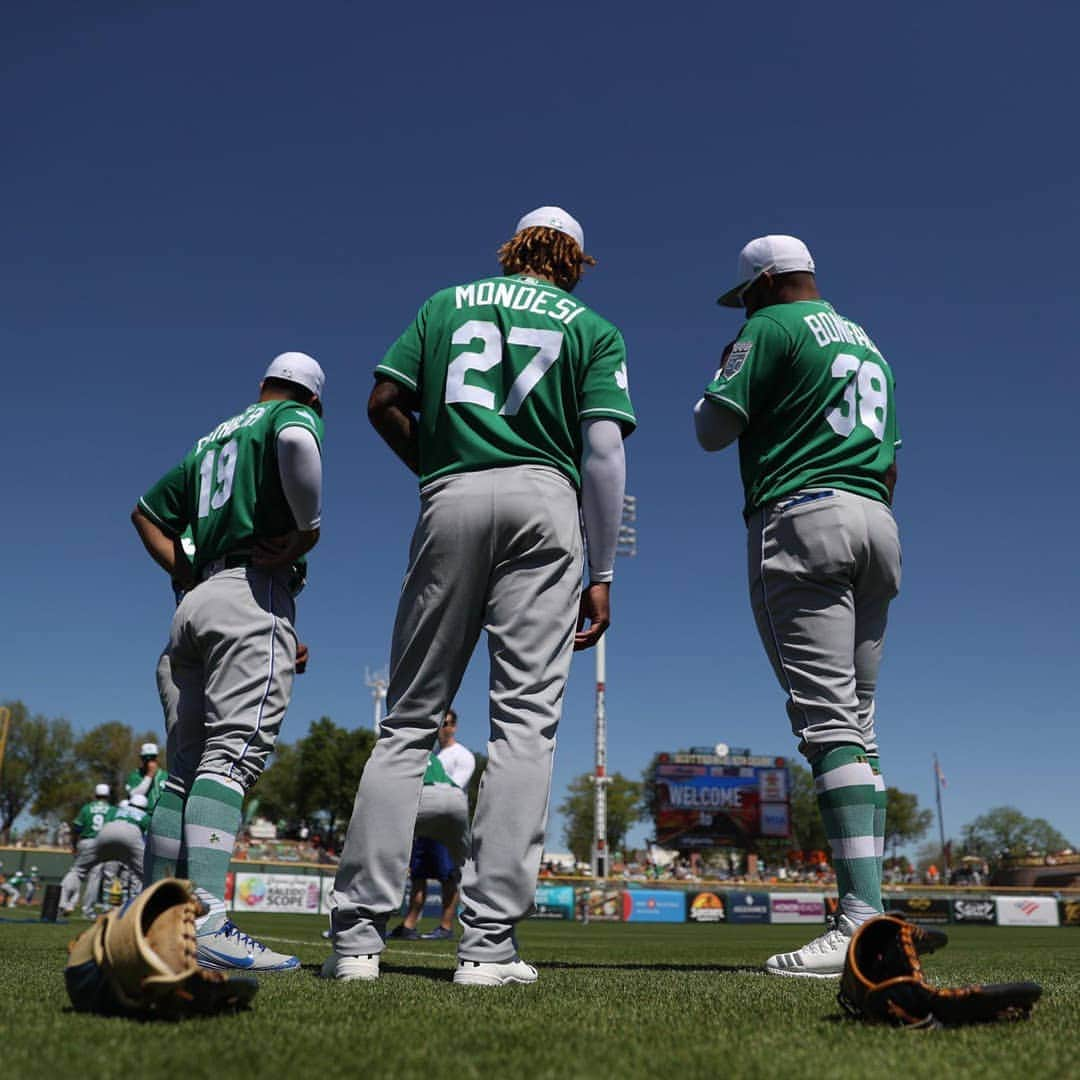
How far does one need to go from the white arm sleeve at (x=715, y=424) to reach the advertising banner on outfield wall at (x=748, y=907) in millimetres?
27534

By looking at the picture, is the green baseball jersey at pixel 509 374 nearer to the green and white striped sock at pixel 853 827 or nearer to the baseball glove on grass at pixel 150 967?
the green and white striped sock at pixel 853 827

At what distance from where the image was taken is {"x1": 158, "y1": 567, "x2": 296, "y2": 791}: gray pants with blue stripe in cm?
350

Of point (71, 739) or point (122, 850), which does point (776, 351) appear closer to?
point (122, 850)

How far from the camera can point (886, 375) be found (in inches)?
159

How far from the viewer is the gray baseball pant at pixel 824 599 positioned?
11.3ft

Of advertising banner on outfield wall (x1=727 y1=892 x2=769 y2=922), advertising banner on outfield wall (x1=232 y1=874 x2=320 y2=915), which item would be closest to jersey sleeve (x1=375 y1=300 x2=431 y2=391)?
advertising banner on outfield wall (x1=232 y1=874 x2=320 y2=915)

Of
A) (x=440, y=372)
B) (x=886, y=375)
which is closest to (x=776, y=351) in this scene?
(x=886, y=375)

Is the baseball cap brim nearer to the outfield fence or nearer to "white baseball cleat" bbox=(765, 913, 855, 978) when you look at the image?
"white baseball cleat" bbox=(765, 913, 855, 978)

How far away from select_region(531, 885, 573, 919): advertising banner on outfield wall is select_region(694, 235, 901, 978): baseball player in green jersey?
24760 millimetres

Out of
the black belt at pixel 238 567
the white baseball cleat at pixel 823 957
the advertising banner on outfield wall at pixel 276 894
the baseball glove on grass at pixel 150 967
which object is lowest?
the advertising banner on outfield wall at pixel 276 894

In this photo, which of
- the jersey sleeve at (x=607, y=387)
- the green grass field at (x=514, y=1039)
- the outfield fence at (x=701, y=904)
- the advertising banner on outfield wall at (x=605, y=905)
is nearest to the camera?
the green grass field at (x=514, y=1039)

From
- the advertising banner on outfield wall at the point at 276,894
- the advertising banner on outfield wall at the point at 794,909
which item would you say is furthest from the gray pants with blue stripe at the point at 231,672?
the advertising banner on outfield wall at the point at 794,909

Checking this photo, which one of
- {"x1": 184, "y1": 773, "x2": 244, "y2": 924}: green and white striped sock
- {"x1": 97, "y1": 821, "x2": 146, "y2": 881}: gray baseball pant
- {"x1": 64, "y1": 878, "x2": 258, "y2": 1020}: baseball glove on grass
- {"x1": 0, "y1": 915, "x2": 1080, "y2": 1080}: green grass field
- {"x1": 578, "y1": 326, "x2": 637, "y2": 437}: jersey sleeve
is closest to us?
{"x1": 0, "y1": 915, "x2": 1080, "y2": 1080}: green grass field

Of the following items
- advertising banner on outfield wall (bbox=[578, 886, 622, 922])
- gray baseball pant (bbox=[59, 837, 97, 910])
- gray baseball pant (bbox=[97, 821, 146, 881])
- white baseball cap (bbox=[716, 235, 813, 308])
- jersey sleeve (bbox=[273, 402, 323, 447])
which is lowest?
advertising banner on outfield wall (bbox=[578, 886, 622, 922])
